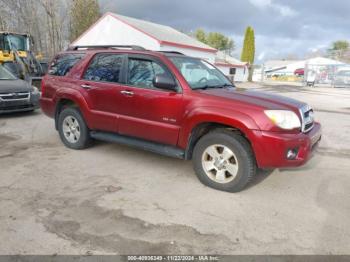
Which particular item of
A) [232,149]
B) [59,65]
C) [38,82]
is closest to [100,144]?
[59,65]

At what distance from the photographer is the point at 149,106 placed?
15.4 ft

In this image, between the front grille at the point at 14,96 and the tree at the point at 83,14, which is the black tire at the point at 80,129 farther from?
the tree at the point at 83,14

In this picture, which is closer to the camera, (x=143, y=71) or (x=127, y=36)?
(x=143, y=71)

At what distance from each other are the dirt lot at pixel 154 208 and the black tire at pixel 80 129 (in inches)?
7.7

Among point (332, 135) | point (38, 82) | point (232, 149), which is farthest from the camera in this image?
point (38, 82)

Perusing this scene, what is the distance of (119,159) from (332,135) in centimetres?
548

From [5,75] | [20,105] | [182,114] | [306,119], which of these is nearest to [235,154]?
[182,114]

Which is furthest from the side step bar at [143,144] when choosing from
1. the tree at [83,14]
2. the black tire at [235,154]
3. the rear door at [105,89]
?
the tree at [83,14]

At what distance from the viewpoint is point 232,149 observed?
4090 mm

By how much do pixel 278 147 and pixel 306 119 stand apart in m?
0.82

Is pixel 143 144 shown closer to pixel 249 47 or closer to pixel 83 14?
pixel 83 14

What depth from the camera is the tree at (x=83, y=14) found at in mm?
30953

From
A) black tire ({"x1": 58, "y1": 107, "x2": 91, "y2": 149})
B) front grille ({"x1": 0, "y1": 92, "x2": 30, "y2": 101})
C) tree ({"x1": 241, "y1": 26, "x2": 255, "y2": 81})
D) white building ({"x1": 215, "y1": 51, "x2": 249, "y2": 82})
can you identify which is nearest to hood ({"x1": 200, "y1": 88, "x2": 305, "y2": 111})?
black tire ({"x1": 58, "y1": 107, "x2": 91, "y2": 149})

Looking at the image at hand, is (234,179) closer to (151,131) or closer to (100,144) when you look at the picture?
(151,131)
